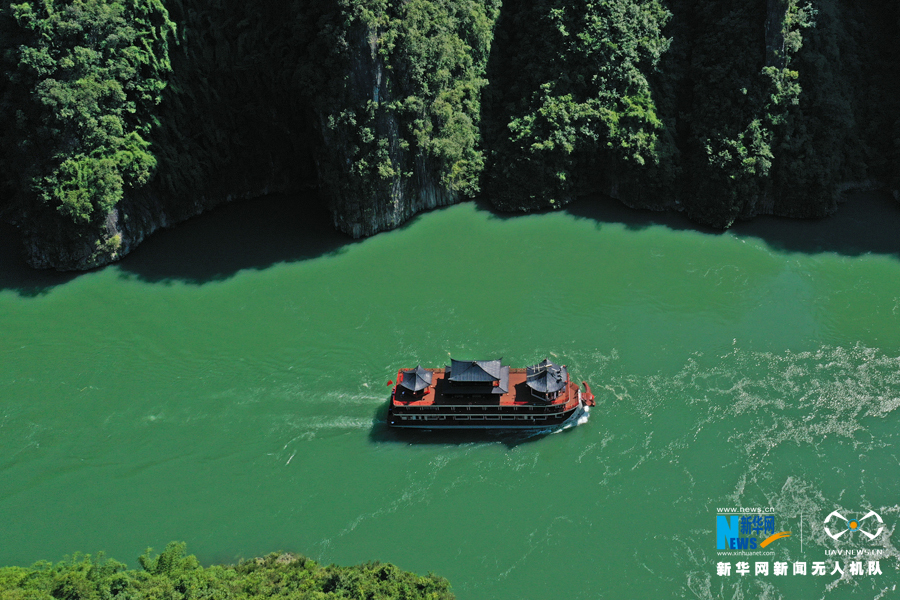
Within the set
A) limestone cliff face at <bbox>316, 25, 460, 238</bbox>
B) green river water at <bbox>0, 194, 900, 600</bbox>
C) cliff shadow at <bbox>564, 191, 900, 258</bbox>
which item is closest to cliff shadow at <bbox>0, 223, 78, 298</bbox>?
green river water at <bbox>0, 194, 900, 600</bbox>

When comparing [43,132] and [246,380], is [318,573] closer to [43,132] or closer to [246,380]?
[246,380]

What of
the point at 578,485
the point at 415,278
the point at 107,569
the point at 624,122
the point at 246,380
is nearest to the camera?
the point at 107,569

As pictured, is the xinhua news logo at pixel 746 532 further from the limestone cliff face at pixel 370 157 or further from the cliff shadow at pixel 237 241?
the cliff shadow at pixel 237 241

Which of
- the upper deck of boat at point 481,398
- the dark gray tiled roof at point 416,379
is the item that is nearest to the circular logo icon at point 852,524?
the upper deck of boat at point 481,398

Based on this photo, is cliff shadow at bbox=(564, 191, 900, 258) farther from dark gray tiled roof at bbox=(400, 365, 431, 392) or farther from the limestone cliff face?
dark gray tiled roof at bbox=(400, 365, 431, 392)

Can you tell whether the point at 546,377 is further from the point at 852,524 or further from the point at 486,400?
the point at 852,524

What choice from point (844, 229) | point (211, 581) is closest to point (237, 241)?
point (211, 581)

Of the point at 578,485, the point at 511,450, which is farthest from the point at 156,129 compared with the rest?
the point at 578,485
